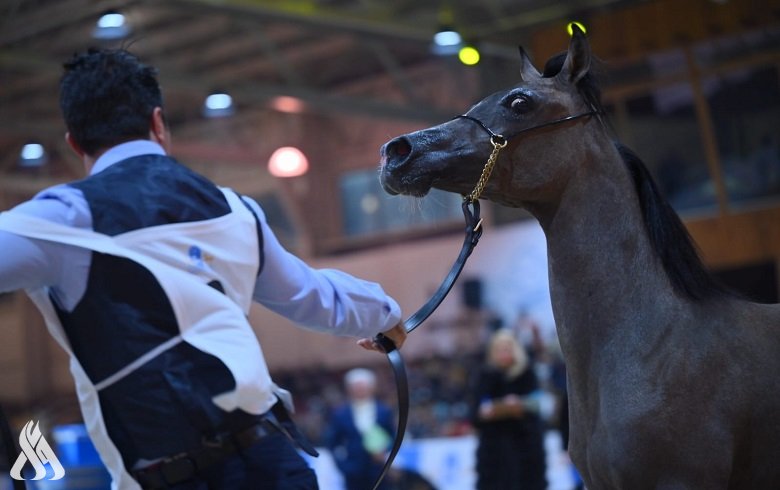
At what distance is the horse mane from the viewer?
3133 mm

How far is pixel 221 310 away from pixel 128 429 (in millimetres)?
327

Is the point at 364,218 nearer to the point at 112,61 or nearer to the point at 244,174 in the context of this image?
the point at 244,174

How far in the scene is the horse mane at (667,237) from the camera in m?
3.13

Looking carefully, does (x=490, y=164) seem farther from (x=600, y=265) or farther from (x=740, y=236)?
(x=740, y=236)

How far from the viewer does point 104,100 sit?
7.85 feet

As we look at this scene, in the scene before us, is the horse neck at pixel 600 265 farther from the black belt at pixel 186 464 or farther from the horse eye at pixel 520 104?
the black belt at pixel 186 464

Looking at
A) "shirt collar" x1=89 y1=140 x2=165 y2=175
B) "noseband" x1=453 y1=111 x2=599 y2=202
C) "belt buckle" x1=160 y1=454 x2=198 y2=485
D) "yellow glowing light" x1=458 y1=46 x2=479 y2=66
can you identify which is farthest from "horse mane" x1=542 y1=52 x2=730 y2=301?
"yellow glowing light" x1=458 y1=46 x2=479 y2=66

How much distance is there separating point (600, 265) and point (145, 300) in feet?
4.85

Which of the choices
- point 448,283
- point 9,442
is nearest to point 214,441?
point 9,442

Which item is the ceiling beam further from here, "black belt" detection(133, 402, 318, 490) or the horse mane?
"black belt" detection(133, 402, 318, 490)

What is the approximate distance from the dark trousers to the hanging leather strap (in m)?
0.42

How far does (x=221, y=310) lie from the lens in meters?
2.30

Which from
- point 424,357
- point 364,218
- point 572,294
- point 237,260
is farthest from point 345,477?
point 364,218

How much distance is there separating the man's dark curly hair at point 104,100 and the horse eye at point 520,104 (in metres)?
1.24
